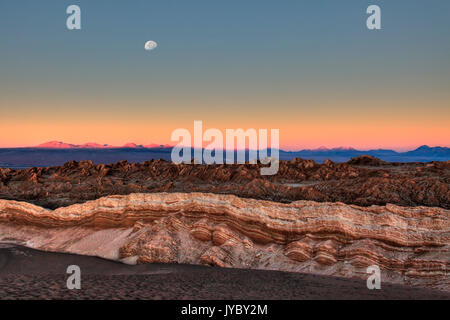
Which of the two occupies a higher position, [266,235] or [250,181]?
[250,181]

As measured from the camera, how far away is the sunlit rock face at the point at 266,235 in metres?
10.9

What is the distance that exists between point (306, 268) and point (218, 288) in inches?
143

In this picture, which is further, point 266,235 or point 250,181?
point 250,181

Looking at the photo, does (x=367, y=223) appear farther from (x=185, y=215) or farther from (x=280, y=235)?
(x=185, y=215)

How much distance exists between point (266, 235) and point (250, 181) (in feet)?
22.7

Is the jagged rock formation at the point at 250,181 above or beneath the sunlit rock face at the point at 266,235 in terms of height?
above

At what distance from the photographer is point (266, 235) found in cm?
1355

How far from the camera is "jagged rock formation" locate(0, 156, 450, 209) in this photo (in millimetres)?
15414

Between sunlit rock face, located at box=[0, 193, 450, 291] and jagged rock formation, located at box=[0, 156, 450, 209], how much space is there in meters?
2.11

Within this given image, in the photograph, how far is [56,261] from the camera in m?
15.9

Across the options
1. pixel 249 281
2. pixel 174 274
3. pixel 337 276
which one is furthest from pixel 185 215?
pixel 337 276

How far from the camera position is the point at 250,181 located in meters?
20.2

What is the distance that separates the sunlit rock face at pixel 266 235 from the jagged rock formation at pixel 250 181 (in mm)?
2108

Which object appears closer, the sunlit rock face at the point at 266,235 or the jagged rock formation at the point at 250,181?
the sunlit rock face at the point at 266,235
